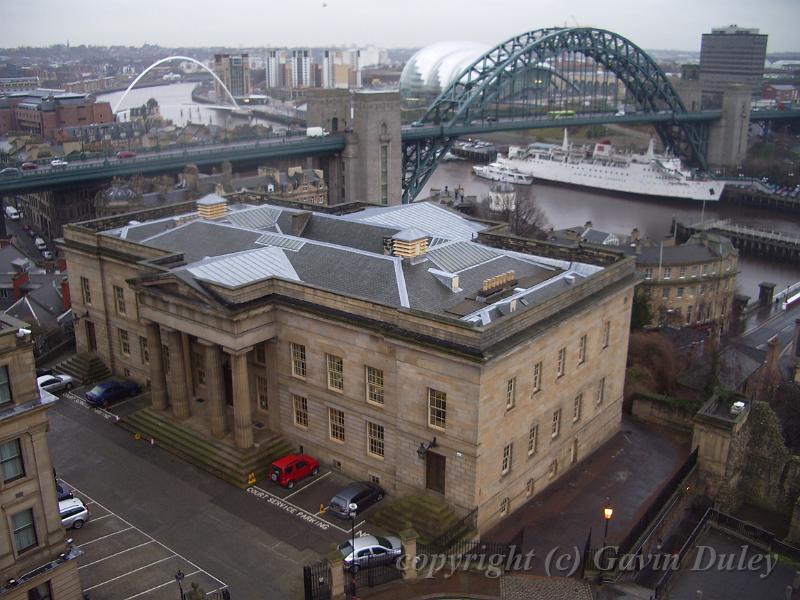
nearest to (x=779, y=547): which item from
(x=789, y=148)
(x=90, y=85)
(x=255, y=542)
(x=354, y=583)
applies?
(x=354, y=583)

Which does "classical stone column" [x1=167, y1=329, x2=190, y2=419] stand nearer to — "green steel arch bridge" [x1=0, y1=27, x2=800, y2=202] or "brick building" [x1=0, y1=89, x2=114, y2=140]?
"green steel arch bridge" [x1=0, y1=27, x2=800, y2=202]

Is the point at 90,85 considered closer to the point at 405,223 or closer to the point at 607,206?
the point at 607,206

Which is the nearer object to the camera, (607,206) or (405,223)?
(405,223)

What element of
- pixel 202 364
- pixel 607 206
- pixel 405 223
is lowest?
pixel 607 206

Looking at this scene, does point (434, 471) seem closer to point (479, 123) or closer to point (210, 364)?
point (210, 364)

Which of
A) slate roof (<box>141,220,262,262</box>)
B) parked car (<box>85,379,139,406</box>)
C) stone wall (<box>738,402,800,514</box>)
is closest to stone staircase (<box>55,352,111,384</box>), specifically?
parked car (<box>85,379,139,406</box>)

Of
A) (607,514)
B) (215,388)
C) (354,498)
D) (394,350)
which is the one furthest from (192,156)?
(607,514)

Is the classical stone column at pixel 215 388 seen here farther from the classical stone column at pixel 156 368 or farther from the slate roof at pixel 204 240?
the slate roof at pixel 204 240

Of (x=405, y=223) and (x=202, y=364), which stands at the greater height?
(x=405, y=223)

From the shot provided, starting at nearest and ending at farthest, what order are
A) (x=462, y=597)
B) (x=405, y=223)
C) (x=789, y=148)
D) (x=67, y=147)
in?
(x=462, y=597) < (x=405, y=223) < (x=67, y=147) < (x=789, y=148)
